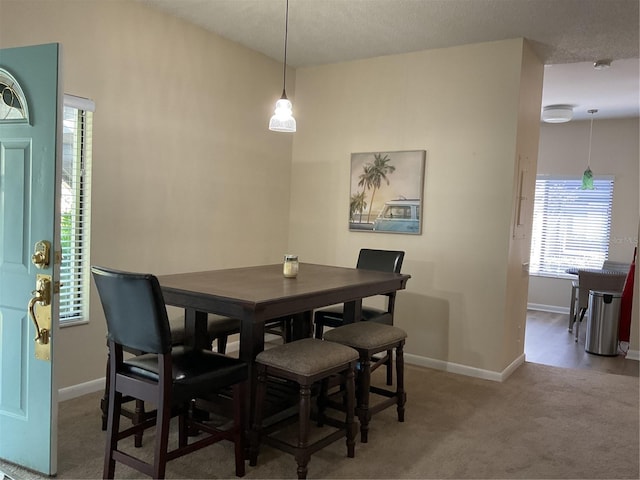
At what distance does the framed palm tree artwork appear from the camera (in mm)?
4387

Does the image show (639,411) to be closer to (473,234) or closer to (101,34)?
(473,234)

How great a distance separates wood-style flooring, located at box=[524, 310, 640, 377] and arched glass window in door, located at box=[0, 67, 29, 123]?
14.4 ft

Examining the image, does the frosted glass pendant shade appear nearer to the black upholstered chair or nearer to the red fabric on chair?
the black upholstered chair

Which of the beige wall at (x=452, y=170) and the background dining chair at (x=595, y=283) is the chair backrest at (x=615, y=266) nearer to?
the background dining chair at (x=595, y=283)

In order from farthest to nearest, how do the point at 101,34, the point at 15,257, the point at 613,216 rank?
the point at 613,216, the point at 101,34, the point at 15,257

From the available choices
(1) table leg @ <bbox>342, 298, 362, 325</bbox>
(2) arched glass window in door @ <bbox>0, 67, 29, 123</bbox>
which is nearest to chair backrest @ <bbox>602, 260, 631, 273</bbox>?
(1) table leg @ <bbox>342, 298, 362, 325</bbox>

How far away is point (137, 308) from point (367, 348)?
1.29 metres

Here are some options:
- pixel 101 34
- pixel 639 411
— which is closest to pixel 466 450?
pixel 639 411

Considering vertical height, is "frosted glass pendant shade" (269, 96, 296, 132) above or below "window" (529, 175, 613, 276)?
above

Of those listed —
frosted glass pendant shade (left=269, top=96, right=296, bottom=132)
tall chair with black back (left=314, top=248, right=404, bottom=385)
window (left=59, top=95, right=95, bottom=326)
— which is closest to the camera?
frosted glass pendant shade (left=269, top=96, right=296, bottom=132)

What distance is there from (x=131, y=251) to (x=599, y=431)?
320 centimetres

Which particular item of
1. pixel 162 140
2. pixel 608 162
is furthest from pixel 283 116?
pixel 608 162

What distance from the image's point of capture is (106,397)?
2734 mm

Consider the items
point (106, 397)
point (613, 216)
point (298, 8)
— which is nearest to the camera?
point (106, 397)
